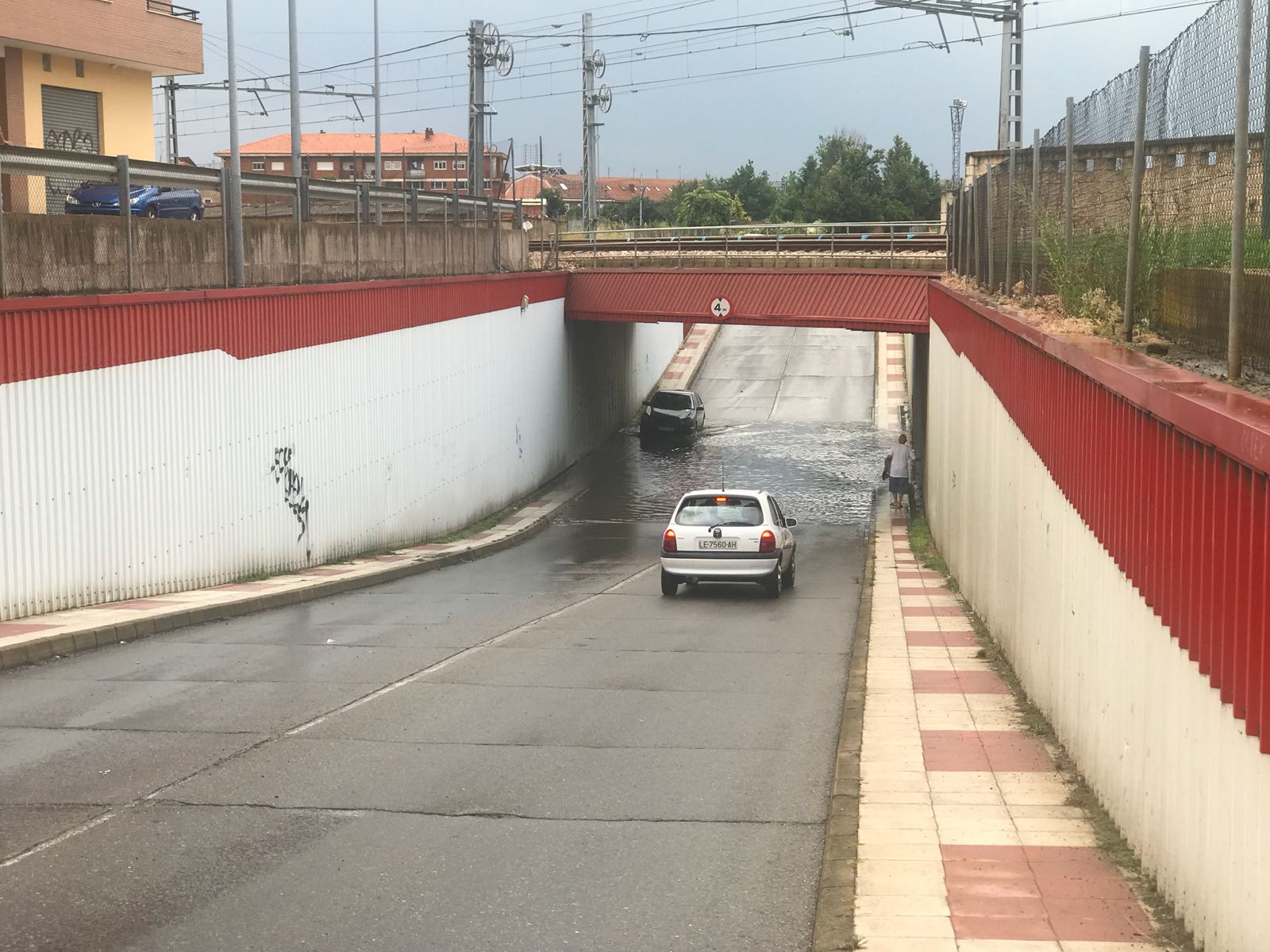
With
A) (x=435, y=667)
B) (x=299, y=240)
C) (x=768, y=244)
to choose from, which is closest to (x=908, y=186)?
(x=768, y=244)

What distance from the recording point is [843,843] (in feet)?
25.9

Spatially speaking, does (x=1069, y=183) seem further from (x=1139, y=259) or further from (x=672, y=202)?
(x=672, y=202)

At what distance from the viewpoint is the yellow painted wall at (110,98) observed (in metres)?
32.1

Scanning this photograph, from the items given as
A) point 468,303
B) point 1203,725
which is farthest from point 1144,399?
point 468,303

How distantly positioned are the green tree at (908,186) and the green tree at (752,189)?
1783 inches

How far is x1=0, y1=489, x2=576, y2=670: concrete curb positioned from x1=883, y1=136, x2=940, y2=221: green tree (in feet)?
237

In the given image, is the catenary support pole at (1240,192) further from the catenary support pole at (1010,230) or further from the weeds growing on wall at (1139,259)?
the catenary support pole at (1010,230)

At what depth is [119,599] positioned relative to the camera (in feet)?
54.8

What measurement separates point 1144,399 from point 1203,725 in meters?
1.64

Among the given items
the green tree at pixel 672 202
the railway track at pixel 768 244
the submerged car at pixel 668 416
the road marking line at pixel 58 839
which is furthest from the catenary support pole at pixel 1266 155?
the green tree at pixel 672 202

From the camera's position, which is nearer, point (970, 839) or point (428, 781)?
point (970, 839)

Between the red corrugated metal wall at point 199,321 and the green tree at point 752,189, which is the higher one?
the green tree at point 752,189

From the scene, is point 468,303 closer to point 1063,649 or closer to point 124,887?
point 1063,649

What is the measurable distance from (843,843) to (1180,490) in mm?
2761
